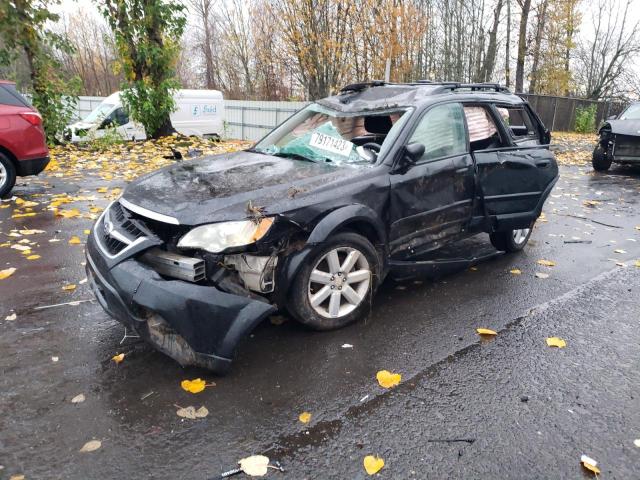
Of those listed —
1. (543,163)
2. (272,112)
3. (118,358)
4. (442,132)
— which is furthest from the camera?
(272,112)

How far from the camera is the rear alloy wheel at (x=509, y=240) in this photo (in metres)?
5.39

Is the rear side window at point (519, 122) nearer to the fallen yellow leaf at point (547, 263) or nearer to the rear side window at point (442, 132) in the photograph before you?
the rear side window at point (442, 132)

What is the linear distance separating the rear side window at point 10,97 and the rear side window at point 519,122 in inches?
263

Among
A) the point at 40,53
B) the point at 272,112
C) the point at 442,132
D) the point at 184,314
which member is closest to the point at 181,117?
the point at 272,112

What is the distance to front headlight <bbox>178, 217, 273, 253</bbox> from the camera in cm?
292

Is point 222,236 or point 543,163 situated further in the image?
point 543,163

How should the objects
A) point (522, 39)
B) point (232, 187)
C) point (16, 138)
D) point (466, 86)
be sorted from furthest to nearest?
point (522, 39), point (16, 138), point (466, 86), point (232, 187)

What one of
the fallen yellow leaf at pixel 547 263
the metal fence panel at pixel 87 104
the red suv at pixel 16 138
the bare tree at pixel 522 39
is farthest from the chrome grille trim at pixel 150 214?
the bare tree at pixel 522 39

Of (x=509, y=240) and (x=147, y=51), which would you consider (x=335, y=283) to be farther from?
(x=147, y=51)

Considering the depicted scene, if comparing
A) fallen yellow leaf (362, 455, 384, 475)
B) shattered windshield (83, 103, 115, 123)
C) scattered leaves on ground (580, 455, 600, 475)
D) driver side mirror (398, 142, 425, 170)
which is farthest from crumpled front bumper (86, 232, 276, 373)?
shattered windshield (83, 103, 115, 123)

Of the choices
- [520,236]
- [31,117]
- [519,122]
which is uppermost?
[31,117]

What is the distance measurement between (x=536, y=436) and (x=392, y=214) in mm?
1843

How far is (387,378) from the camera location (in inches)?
120

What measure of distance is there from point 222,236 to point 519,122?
13.1 feet
